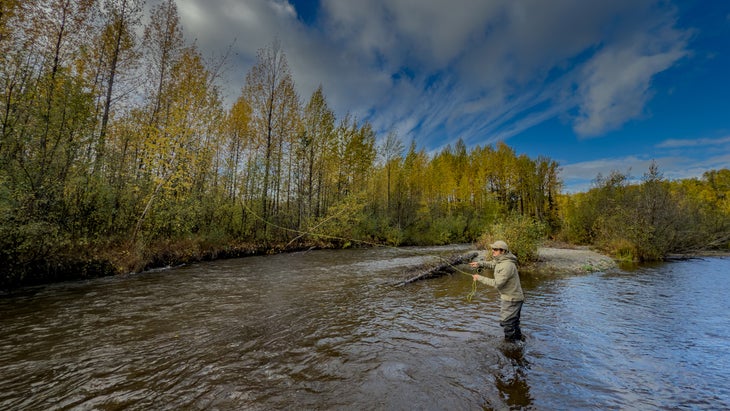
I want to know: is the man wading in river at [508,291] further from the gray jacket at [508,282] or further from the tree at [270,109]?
the tree at [270,109]

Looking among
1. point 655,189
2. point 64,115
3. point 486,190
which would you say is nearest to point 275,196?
point 64,115

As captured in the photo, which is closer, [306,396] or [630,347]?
[306,396]

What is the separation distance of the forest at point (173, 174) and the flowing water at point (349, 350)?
10.7ft

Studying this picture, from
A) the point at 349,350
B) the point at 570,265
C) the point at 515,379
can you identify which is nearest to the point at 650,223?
the point at 570,265

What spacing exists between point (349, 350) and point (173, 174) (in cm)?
1231

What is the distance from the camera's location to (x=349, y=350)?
5414 mm

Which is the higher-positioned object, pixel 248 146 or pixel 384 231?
pixel 248 146

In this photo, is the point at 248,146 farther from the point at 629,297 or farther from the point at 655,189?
the point at 655,189

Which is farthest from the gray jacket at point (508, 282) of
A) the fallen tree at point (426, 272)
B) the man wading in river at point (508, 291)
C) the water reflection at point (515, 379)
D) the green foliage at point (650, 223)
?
the green foliage at point (650, 223)

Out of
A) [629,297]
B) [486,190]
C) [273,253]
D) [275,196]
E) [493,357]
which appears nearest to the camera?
[493,357]

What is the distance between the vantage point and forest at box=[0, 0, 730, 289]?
9.38m

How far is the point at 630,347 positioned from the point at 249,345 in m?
7.83

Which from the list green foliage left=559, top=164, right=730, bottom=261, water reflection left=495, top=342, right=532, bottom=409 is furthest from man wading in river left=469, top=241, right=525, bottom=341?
green foliage left=559, top=164, right=730, bottom=261

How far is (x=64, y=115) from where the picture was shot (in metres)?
10.1
